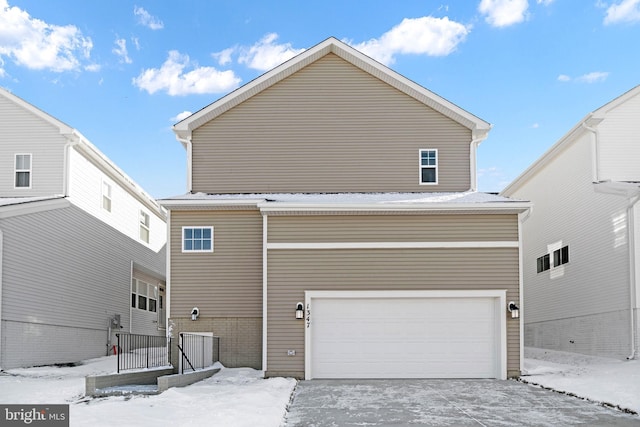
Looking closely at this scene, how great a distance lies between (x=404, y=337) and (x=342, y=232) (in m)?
3.10

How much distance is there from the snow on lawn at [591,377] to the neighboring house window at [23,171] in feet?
52.2

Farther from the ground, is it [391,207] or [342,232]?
[391,207]

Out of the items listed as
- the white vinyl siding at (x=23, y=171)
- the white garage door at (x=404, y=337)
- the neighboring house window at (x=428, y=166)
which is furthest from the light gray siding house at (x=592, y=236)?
the white vinyl siding at (x=23, y=171)

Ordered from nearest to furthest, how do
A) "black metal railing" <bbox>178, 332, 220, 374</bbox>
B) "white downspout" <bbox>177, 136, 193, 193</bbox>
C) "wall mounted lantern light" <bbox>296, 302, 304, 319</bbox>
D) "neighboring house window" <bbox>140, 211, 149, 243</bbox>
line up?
"wall mounted lantern light" <bbox>296, 302, 304, 319</bbox>, "black metal railing" <bbox>178, 332, 220, 374</bbox>, "white downspout" <bbox>177, 136, 193, 193</bbox>, "neighboring house window" <bbox>140, 211, 149, 243</bbox>

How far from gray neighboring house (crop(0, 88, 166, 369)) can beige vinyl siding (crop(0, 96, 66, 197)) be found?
1.2 inches

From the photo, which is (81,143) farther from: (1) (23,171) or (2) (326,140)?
(2) (326,140)

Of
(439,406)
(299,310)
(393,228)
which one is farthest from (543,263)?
(439,406)

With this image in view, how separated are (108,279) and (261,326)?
8809mm

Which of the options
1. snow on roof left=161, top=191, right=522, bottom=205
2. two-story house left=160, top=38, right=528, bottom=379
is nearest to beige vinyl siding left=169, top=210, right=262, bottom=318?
two-story house left=160, top=38, right=528, bottom=379

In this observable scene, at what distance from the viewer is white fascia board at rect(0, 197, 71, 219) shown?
18487 mm

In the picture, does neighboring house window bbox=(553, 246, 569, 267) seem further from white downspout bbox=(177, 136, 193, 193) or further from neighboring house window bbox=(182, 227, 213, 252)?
white downspout bbox=(177, 136, 193, 193)

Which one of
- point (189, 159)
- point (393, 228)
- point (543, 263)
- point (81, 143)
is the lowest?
point (543, 263)

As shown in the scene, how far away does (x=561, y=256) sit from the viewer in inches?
950

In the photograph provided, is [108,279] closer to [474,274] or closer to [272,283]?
[272,283]
